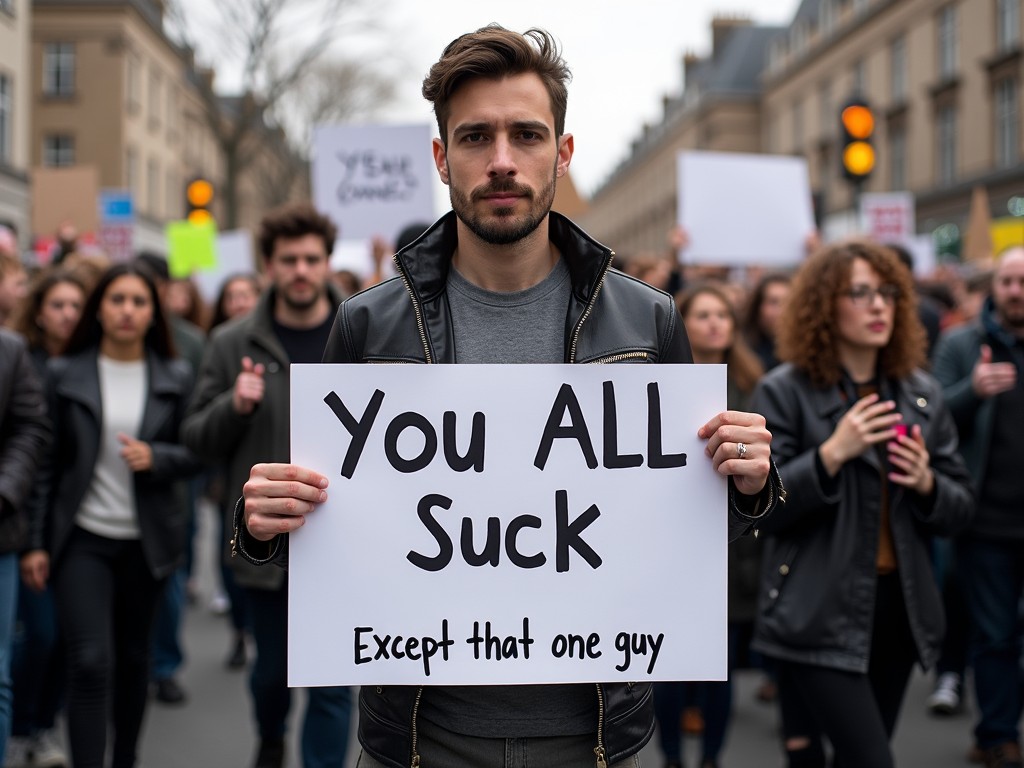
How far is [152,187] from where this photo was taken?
46688mm

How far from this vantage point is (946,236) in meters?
32.3

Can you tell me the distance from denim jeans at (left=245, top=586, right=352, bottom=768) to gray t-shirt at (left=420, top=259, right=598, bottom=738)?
208 centimetres

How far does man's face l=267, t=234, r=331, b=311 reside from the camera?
4609 mm

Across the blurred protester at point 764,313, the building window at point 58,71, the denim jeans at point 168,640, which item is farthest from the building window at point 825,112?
the denim jeans at point 168,640

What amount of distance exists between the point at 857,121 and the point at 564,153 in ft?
20.9

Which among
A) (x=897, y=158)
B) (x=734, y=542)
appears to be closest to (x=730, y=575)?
(x=734, y=542)

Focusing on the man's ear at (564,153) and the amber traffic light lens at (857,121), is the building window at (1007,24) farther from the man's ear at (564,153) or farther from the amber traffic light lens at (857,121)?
the man's ear at (564,153)

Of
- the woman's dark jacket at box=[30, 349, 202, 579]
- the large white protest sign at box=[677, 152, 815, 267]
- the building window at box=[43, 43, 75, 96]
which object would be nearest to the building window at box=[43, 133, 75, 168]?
the building window at box=[43, 43, 75, 96]

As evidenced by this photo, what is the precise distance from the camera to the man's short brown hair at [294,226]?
4648 mm

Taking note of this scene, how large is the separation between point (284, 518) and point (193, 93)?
5406cm

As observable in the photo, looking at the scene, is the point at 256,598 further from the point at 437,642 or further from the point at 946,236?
the point at 946,236

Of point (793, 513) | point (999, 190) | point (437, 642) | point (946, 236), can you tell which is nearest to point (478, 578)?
point (437, 642)

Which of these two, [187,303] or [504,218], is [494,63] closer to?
[504,218]

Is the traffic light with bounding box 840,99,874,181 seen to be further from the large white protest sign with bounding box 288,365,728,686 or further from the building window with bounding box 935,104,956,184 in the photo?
the building window with bounding box 935,104,956,184
